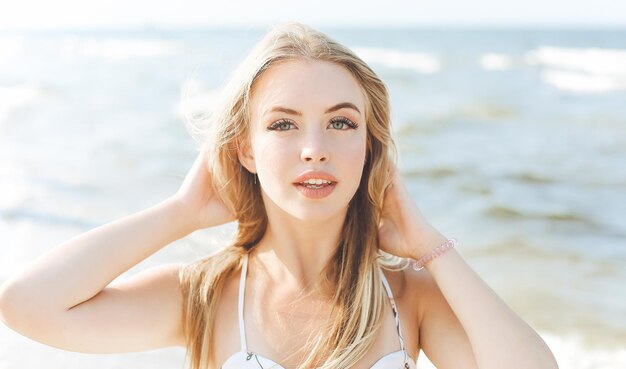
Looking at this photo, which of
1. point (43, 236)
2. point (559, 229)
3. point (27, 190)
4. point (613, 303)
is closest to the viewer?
point (613, 303)

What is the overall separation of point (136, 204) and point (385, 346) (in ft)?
18.4

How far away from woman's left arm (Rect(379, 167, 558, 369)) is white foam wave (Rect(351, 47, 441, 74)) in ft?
75.2

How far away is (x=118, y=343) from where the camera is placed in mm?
2814

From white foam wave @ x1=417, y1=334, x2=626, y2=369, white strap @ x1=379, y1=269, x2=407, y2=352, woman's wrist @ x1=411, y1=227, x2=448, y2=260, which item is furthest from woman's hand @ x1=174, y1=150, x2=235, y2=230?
white foam wave @ x1=417, y1=334, x2=626, y2=369

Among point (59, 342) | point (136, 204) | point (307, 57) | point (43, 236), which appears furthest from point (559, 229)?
point (59, 342)

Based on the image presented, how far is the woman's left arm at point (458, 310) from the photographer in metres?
2.72

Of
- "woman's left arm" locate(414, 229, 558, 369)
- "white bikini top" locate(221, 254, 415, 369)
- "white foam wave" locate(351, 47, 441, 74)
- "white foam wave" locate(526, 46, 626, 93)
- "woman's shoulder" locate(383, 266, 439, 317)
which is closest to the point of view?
"woman's left arm" locate(414, 229, 558, 369)

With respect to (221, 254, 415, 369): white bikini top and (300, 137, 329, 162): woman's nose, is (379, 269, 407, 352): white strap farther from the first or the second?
(300, 137, 329, 162): woman's nose

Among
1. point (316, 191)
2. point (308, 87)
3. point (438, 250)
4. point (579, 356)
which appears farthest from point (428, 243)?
point (579, 356)

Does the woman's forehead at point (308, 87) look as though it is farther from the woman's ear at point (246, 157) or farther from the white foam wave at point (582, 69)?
the white foam wave at point (582, 69)

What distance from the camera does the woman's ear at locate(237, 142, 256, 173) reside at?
3.11m

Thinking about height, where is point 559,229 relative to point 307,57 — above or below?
below

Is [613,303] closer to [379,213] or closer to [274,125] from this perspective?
[379,213]

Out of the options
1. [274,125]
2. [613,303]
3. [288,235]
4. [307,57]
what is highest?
[307,57]
